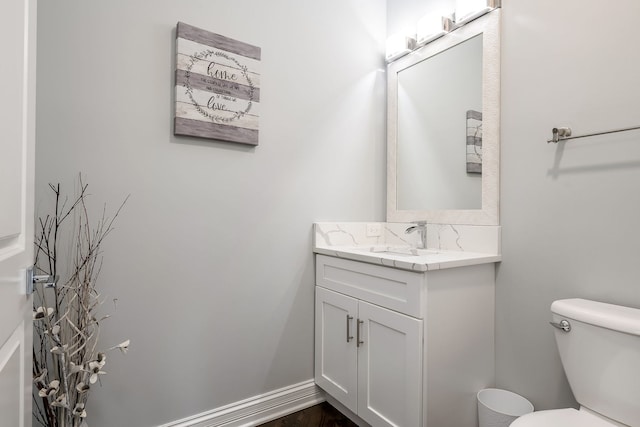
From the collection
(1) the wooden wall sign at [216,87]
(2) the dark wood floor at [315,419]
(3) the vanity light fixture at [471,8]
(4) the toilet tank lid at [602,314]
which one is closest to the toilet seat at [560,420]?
(4) the toilet tank lid at [602,314]

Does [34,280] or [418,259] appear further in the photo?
[418,259]

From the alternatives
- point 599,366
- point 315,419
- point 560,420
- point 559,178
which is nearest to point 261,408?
point 315,419

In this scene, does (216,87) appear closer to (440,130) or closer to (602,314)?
(440,130)

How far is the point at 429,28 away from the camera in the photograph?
189 cm

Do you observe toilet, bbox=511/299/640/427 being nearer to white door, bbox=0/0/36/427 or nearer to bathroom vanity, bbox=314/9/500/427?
bathroom vanity, bbox=314/9/500/427

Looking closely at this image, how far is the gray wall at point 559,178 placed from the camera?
4.00ft

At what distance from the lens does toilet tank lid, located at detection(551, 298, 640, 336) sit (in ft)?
3.37

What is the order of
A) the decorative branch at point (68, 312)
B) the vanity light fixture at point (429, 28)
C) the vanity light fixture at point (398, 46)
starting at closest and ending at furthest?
the decorative branch at point (68, 312) < the vanity light fixture at point (429, 28) < the vanity light fixture at point (398, 46)

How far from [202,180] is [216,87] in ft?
1.41

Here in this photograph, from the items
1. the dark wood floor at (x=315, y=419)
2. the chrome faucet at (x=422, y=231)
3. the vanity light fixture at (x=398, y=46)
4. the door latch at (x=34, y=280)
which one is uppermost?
the vanity light fixture at (x=398, y=46)

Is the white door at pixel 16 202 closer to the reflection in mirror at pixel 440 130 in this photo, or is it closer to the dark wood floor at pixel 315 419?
the dark wood floor at pixel 315 419

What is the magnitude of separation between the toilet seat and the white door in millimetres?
1301

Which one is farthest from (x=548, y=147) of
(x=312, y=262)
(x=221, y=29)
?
(x=221, y=29)

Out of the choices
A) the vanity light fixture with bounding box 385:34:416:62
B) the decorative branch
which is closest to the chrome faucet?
the vanity light fixture with bounding box 385:34:416:62
